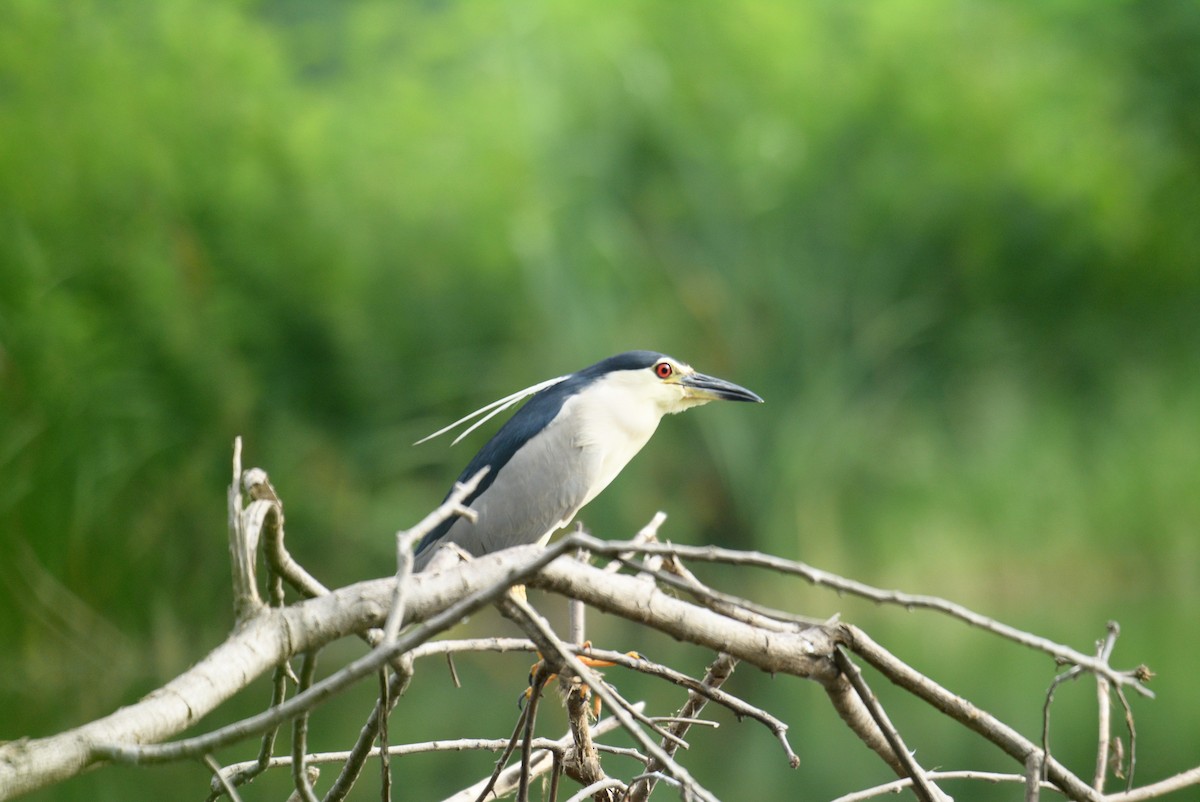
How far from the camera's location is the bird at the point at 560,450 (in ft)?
6.41

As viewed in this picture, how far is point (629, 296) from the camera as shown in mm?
7762

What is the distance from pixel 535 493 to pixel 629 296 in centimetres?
587

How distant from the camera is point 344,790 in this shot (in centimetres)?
112

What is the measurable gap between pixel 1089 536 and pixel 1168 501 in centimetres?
53

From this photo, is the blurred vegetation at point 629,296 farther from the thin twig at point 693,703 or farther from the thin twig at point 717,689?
the thin twig at point 717,689

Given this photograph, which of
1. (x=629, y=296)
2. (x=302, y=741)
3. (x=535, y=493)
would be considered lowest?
(x=302, y=741)

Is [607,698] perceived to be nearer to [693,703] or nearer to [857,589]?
[857,589]

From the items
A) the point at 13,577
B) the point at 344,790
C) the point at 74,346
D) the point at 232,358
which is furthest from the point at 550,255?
the point at 344,790

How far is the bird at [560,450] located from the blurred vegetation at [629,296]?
8.59 ft

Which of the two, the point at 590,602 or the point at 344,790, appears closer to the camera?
the point at 590,602

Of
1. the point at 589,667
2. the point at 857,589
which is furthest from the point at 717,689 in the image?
the point at 857,589

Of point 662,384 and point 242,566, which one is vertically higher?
point 662,384

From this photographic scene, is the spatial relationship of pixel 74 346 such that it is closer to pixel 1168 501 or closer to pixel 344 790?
pixel 344 790

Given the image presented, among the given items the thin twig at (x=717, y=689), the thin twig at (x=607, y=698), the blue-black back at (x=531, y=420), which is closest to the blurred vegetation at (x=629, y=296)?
the blue-black back at (x=531, y=420)
